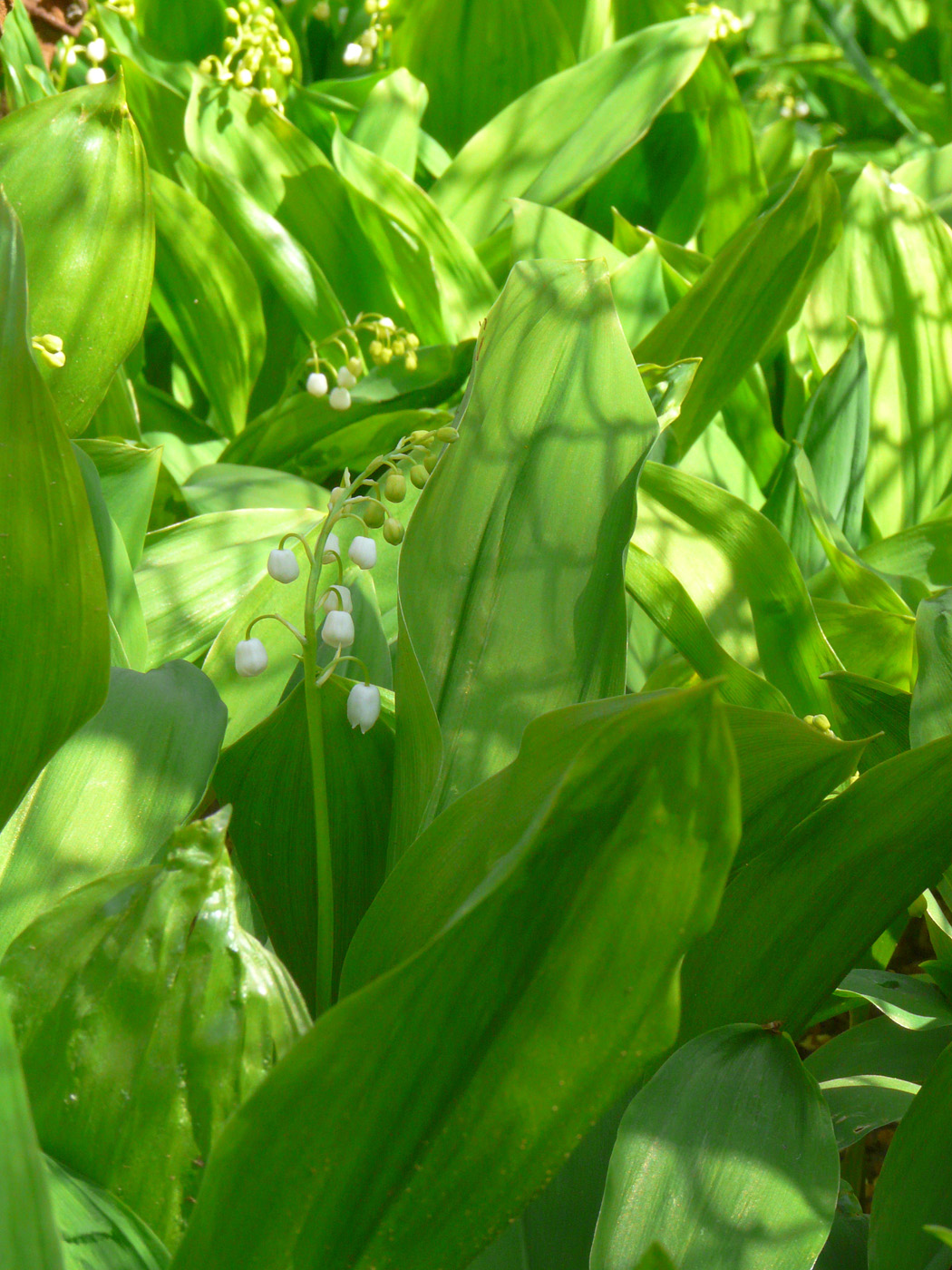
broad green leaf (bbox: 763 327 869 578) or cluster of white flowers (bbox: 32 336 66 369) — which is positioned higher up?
cluster of white flowers (bbox: 32 336 66 369)

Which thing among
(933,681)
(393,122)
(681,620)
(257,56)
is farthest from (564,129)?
(933,681)

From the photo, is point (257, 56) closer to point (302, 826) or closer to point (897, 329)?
point (897, 329)

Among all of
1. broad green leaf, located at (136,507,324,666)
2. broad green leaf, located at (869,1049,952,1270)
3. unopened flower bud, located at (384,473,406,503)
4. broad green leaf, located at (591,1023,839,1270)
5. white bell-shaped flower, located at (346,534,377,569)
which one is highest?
unopened flower bud, located at (384,473,406,503)

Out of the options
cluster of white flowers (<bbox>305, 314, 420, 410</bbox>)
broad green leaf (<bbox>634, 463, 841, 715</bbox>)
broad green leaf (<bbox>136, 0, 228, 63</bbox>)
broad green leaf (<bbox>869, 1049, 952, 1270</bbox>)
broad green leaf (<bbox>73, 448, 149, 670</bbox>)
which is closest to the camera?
broad green leaf (<bbox>869, 1049, 952, 1270</bbox>)

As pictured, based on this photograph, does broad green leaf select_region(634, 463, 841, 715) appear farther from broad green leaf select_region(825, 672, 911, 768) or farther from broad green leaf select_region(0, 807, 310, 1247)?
broad green leaf select_region(0, 807, 310, 1247)

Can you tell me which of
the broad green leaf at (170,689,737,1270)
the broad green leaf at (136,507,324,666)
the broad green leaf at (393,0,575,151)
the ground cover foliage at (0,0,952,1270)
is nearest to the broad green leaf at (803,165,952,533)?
the ground cover foliage at (0,0,952,1270)

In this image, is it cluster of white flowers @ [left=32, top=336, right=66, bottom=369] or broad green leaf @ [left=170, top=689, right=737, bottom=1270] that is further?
cluster of white flowers @ [left=32, top=336, right=66, bottom=369]
